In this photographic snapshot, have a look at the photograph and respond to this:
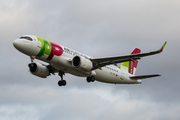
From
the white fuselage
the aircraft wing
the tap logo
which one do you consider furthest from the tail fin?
the tap logo

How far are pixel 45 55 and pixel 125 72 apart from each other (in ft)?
51.5

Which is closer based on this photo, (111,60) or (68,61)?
(68,61)

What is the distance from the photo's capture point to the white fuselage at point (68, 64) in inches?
1678

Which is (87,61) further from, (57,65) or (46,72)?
(46,72)

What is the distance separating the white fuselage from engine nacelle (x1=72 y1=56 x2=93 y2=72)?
2.15 feet

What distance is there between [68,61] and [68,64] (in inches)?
15.7

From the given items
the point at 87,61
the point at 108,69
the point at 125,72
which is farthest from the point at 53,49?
the point at 125,72

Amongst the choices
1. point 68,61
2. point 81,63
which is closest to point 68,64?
point 68,61

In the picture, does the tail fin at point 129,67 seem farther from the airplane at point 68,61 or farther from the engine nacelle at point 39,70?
the engine nacelle at point 39,70

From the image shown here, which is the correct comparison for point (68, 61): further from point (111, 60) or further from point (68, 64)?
point (111, 60)

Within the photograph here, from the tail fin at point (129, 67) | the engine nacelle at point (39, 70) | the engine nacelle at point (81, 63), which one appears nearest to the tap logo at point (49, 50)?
the engine nacelle at point (81, 63)

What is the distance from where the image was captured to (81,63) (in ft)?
145

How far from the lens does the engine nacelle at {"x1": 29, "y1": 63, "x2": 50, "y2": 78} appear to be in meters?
49.3

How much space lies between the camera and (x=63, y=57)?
147 ft
